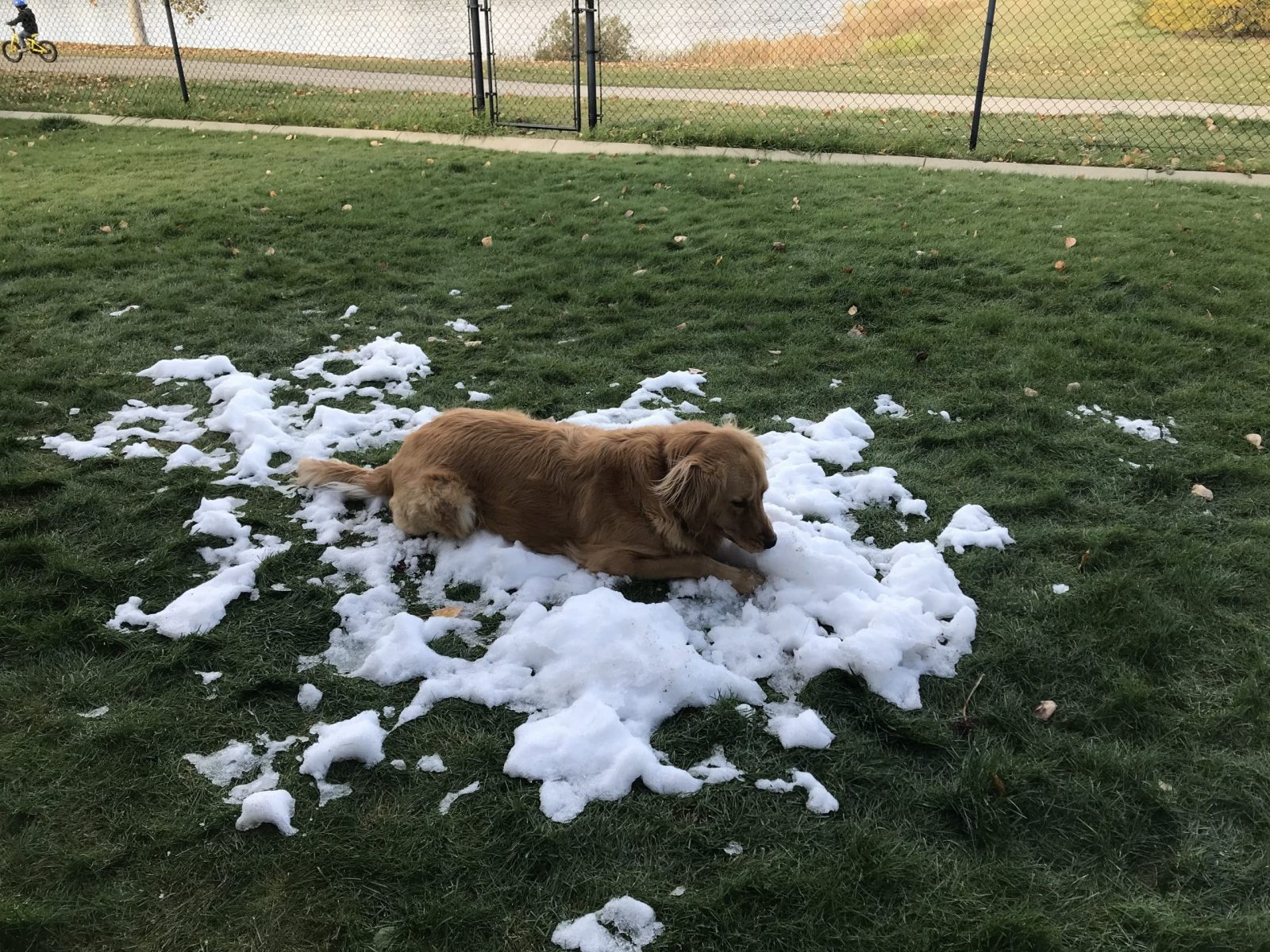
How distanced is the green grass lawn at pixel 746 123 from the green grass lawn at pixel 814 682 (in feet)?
9.80

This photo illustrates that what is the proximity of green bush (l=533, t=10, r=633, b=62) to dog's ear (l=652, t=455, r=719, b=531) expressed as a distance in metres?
20.0

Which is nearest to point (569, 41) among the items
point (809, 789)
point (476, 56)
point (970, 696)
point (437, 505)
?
point (476, 56)

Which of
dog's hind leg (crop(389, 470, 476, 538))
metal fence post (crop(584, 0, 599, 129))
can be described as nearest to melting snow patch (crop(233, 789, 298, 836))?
dog's hind leg (crop(389, 470, 476, 538))

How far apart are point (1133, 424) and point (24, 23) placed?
28.0 meters

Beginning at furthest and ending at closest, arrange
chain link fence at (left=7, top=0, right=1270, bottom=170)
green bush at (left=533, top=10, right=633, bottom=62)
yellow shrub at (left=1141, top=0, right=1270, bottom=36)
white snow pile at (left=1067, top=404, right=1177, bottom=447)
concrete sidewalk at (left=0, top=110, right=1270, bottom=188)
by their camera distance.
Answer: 1. green bush at (left=533, top=10, right=633, bottom=62)
2. yellow shrub at (left=1141, top=0, right=1270, bottom=36)
3. chain link fence at (left=7, top=0, right=1270, bottom=170)
4. concrete sidewalk at (left=0, top=110, right=1270, bottom=188)
5. white snow pile at (left=1067, top=404, right=1177, bottom=447)

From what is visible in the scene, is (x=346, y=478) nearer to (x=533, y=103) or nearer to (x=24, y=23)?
(x=533, y=103)

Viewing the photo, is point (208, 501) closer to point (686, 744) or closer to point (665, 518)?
point (665, 518)

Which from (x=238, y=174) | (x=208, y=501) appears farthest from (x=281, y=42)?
(x=208, y=501)

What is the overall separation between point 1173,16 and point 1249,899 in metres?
25.5

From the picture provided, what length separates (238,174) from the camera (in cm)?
1089

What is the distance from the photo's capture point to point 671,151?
1199 centimetres

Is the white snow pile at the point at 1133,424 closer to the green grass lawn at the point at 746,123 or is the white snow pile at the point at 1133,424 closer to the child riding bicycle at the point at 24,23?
the green grass lawn at the point at 746,123

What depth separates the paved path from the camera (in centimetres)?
1434

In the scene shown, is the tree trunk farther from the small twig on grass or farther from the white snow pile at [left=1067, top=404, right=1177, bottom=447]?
the small twig on grass
